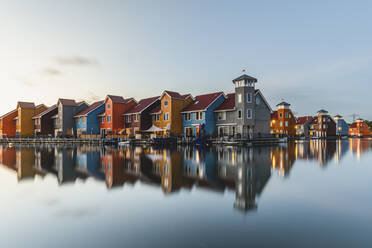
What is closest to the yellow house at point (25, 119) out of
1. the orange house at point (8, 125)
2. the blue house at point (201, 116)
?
the orange house at point (8, 125)

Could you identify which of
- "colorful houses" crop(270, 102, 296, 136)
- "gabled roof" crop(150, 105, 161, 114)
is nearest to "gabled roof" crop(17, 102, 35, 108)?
"gabled roof" crop(150, 105, 161, 114)

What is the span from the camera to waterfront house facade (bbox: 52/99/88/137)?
6950 centimetres

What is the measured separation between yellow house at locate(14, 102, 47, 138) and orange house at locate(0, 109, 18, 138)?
2441 millimetres

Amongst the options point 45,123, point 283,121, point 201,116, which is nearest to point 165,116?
point 201,116

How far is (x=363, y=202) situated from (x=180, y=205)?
6.35m

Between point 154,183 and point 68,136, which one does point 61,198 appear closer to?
point 154,183

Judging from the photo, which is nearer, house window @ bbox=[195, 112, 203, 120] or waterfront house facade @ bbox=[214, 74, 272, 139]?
waterfront house facade @ bbox=[214, 74, 272, 139]

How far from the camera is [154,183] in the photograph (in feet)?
40.6

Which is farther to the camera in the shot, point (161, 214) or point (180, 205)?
point (180, 205)

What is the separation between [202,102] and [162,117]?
29.0ft

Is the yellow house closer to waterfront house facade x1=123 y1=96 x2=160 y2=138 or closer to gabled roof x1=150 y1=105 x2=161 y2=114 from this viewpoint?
waterfront house facade x1=123 y1=96 x2=160 y2=138

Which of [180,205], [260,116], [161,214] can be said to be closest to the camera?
[161,214]

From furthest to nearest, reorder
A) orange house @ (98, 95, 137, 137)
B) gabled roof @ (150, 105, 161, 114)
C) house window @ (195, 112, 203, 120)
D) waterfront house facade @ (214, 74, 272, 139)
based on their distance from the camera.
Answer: orange house @ (98, 95, 137, 137) → gabled roof @ (150, 105, 161, 114) → house window @ (195, 112, 203, 120) → waterfront house facade @ (214, 74, 272, 139)

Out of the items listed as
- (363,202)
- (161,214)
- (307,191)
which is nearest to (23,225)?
(161,214)
